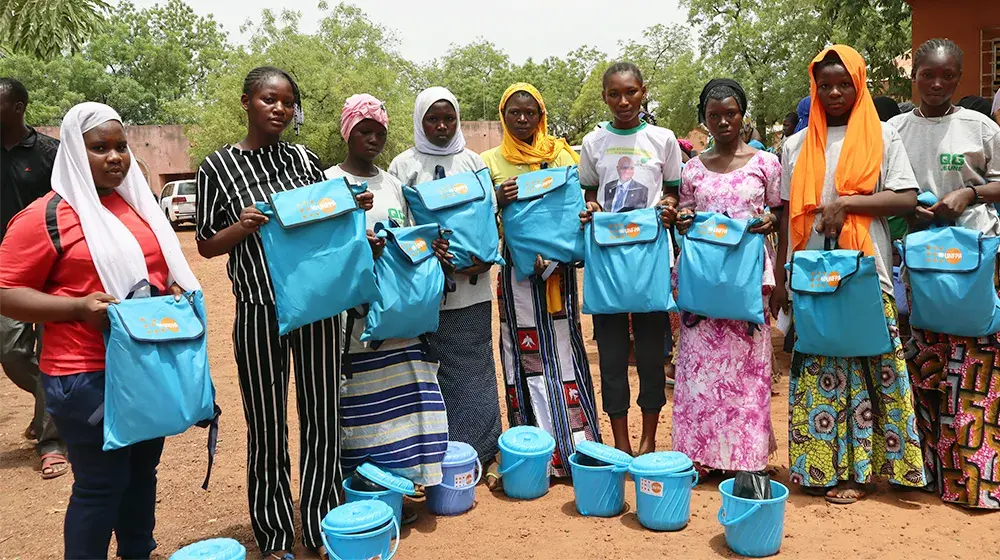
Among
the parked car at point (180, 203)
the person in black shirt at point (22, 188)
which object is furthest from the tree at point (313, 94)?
the person in black shirt at point (22, 188)

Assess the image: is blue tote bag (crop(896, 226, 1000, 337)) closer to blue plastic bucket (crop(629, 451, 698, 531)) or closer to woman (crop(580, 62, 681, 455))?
woman (crop(580, 62, 681, 455))

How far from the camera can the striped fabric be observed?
379 centimetres

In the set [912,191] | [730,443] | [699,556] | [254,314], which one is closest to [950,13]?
[912,191]

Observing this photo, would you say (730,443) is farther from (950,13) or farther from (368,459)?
(950,13)

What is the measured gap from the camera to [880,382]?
3818 mm

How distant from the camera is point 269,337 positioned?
3.31 meters

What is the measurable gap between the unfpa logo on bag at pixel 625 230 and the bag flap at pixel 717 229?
9.9 inches

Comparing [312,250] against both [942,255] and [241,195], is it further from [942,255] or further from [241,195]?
[942,255]

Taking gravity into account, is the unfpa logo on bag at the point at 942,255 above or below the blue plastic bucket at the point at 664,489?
above

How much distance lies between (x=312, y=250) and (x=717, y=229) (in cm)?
190

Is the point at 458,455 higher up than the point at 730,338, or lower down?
lower down

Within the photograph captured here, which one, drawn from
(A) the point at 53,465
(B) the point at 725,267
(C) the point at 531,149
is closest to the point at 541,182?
(C) the point at 531,149

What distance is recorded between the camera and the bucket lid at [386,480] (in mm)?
3613

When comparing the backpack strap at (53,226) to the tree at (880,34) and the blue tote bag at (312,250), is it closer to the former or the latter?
the blue tote bag at (312,250)
